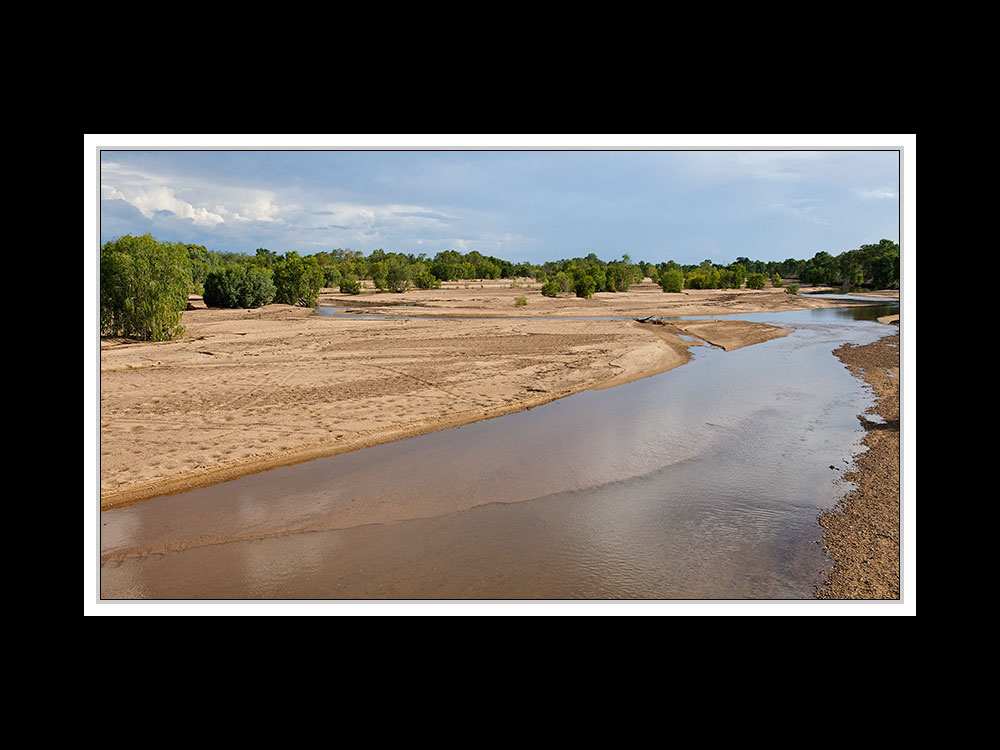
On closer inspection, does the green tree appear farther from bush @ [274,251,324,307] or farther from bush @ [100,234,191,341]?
bush @ [100,234,191,341]

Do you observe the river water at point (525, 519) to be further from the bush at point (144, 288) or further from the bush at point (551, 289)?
the bush at point (551, 289)

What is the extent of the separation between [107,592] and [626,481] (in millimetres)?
5963

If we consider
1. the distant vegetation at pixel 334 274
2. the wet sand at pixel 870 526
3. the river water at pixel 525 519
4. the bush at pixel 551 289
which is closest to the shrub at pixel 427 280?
the distant vegetation at pixel 334 274

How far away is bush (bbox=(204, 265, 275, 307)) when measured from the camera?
99.0 feet

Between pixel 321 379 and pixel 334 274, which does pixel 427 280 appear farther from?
pixel 321 379

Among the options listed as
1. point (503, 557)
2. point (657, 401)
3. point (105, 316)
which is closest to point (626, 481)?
point (503, 557)

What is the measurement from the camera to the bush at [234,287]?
30.2m

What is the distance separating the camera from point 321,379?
12.9 metres

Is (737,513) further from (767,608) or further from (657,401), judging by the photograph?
(657,401)

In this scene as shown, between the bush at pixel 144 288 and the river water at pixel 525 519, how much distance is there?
285 inches

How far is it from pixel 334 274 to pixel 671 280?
2678cm

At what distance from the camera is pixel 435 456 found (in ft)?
28.8

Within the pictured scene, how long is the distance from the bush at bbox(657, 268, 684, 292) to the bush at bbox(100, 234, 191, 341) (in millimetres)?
33719

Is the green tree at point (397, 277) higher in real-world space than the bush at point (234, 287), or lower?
higher
